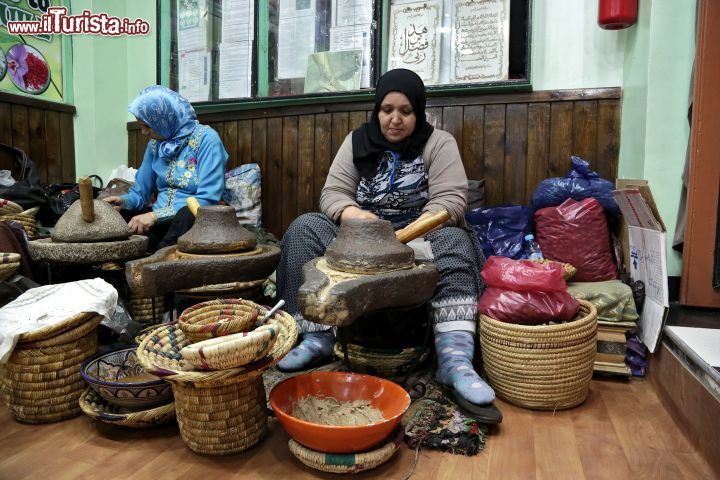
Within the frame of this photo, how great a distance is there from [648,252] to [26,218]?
278cm

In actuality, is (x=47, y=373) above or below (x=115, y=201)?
below

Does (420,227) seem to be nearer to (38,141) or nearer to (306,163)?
(306,163)

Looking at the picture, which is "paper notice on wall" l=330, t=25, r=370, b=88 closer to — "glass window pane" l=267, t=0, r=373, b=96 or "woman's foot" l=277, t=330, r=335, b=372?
"glass window pane" l=267, t=0, r=373, b=96

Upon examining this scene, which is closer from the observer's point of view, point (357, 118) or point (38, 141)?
point (357, 118)

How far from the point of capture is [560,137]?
2773 mm

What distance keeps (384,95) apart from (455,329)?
1.02 m

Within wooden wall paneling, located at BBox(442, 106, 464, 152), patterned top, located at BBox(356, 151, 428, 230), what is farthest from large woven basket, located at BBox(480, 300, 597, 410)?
wooden wall paneling, located at BBox(442, 106, 464, 152)

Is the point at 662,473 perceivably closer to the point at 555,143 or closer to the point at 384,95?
the point at 384,95

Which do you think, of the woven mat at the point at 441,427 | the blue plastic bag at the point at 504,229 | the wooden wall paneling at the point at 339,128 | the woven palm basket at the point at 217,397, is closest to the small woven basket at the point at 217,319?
the woven palm basket at the point at 217,397

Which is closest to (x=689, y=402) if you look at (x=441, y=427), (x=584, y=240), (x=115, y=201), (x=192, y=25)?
(x=441, y=427)

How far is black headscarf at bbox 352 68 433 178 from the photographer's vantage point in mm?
2191

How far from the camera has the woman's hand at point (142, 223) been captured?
257 cm

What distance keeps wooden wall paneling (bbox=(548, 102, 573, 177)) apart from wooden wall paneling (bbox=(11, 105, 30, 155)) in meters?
3.19

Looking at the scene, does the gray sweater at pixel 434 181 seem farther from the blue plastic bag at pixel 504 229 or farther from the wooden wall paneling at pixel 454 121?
the wooden wall paneling at pixel 454 121
